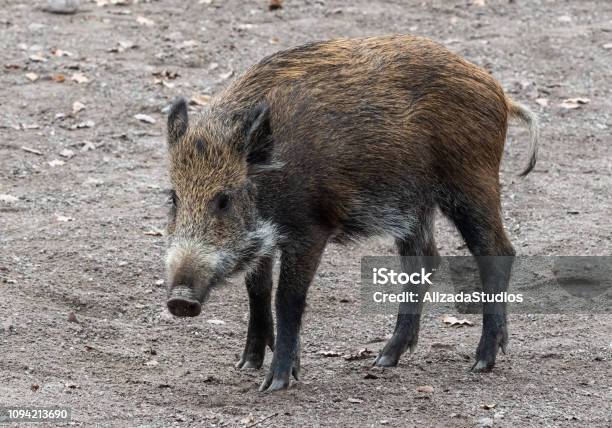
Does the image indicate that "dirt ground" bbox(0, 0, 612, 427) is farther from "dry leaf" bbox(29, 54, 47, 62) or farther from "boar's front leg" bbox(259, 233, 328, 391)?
"boar's front leg" bbox(259, 233, 328, 391)

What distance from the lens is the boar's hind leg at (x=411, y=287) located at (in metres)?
6.23

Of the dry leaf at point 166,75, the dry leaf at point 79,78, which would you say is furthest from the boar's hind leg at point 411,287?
the dry leaf at point 79,78

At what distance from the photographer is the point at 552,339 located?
253 inches

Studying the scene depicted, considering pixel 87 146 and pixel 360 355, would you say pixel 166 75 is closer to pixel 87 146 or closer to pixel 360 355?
pixel 87 146

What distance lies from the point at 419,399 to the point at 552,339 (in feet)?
3.80

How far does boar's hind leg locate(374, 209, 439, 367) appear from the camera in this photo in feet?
20.4

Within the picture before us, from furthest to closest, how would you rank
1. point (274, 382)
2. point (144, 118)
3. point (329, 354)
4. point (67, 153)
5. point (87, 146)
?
1. point (144, 118)
2. point (87, 146)
3. point (67, 153)
4. point (329, 354)
5. point (274, 382)

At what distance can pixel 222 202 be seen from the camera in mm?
5496

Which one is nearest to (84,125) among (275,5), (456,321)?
(275,5)

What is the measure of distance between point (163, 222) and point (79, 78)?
280 cm

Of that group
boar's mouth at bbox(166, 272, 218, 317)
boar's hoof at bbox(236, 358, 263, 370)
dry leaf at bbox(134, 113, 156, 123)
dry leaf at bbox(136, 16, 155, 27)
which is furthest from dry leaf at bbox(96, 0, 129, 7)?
boar's mouth at bbox(166, 272, 218, 317)

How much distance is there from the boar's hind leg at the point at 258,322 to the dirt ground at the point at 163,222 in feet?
0.35

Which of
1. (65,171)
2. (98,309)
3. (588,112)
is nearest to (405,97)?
(98,309)

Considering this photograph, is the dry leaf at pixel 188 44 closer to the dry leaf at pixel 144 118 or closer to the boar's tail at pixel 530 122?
the dry leaf at pixel 144 118
